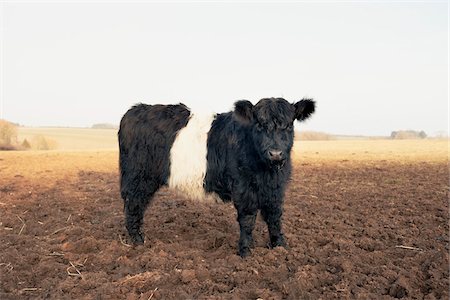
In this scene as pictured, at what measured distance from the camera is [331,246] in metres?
6.20

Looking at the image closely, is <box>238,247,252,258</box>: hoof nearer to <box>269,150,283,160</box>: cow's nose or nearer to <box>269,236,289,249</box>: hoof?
<box>269,236,289,249</box>: hoof

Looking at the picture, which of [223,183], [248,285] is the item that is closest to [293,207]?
[223,183]

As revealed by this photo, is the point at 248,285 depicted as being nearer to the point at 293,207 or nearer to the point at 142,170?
the point at 142,170

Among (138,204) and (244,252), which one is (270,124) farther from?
(138,204)

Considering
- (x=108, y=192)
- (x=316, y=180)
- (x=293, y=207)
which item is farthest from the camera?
(x=316, y=180)

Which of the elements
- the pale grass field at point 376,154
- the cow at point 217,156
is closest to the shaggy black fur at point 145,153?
the cow at point 217,156

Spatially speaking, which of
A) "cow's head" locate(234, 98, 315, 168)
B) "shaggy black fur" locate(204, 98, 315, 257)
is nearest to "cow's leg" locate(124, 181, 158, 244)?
"shaggy black fur" locate(204, 98, 315, 257)

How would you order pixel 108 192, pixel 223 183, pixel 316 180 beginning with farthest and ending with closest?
→ pixel 316 180, pixel 108 192, pixel 223 183

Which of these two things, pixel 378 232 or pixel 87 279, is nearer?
pixel 87 279

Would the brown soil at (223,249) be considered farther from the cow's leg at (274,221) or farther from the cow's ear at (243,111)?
the cow's ear at (243,111)

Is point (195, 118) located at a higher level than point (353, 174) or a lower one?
higher

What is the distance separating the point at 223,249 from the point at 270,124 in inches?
80.9

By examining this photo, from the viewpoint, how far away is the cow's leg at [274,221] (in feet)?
20.4

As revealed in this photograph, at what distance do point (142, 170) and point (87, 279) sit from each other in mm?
2298
